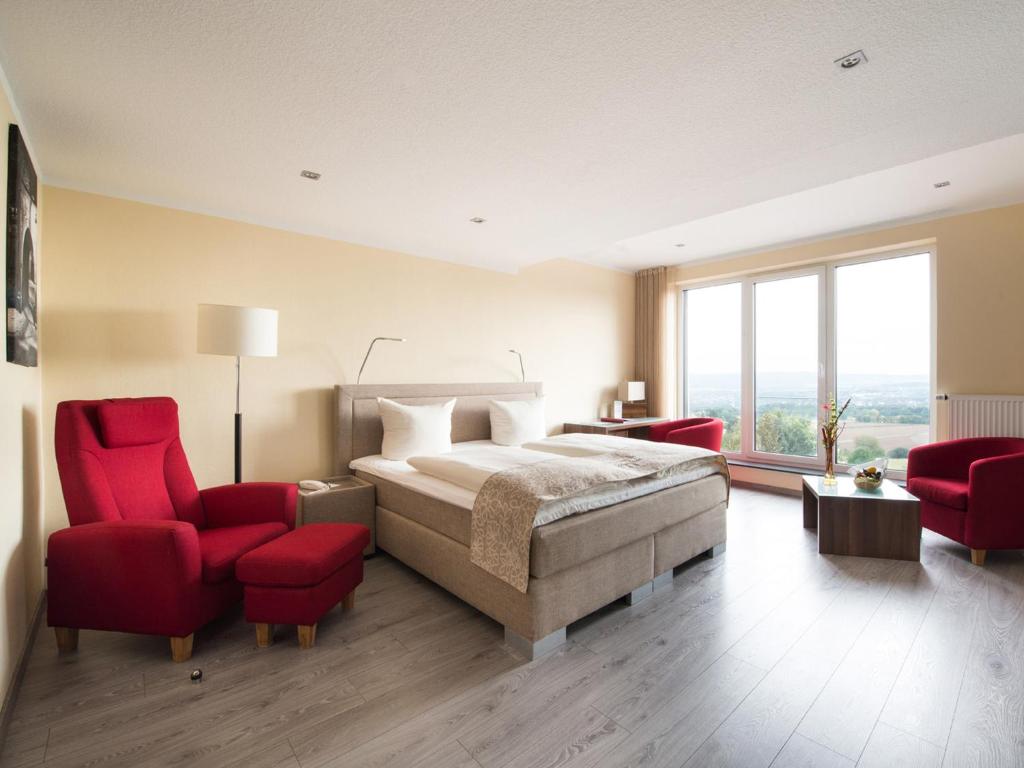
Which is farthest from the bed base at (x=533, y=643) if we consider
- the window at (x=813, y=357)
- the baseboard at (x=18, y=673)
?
the window at (x=813, y=357)

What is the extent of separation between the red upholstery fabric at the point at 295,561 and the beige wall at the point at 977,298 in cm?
483

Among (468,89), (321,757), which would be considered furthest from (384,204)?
(321,757)

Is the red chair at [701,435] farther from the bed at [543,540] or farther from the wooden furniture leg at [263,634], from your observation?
the wooden furniture leg at [263,634]

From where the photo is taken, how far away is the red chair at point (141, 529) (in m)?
1.96

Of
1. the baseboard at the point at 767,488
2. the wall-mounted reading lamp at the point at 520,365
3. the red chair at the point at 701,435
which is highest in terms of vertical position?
the wall-mounted reading lamp at the point at 520,365

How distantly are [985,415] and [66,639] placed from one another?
6.01 meters

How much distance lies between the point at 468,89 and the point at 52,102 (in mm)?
1801

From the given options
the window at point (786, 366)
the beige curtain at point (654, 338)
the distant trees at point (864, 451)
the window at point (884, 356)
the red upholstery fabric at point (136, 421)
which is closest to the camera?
the red upholstery fabric at point (136, 421)

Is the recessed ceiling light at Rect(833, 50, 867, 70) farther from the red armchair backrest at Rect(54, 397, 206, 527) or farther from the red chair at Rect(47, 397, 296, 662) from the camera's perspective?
the red armchair backrest at Rect(54, 397, 206, 527)

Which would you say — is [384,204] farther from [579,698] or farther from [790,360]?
[790,360]

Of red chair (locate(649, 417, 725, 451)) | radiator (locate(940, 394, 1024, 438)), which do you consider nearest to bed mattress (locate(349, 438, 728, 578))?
red chair (locate(649, 417, 725, 451))

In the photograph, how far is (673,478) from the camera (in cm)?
292

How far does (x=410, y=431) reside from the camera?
141 inches

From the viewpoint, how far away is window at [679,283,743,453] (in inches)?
218
